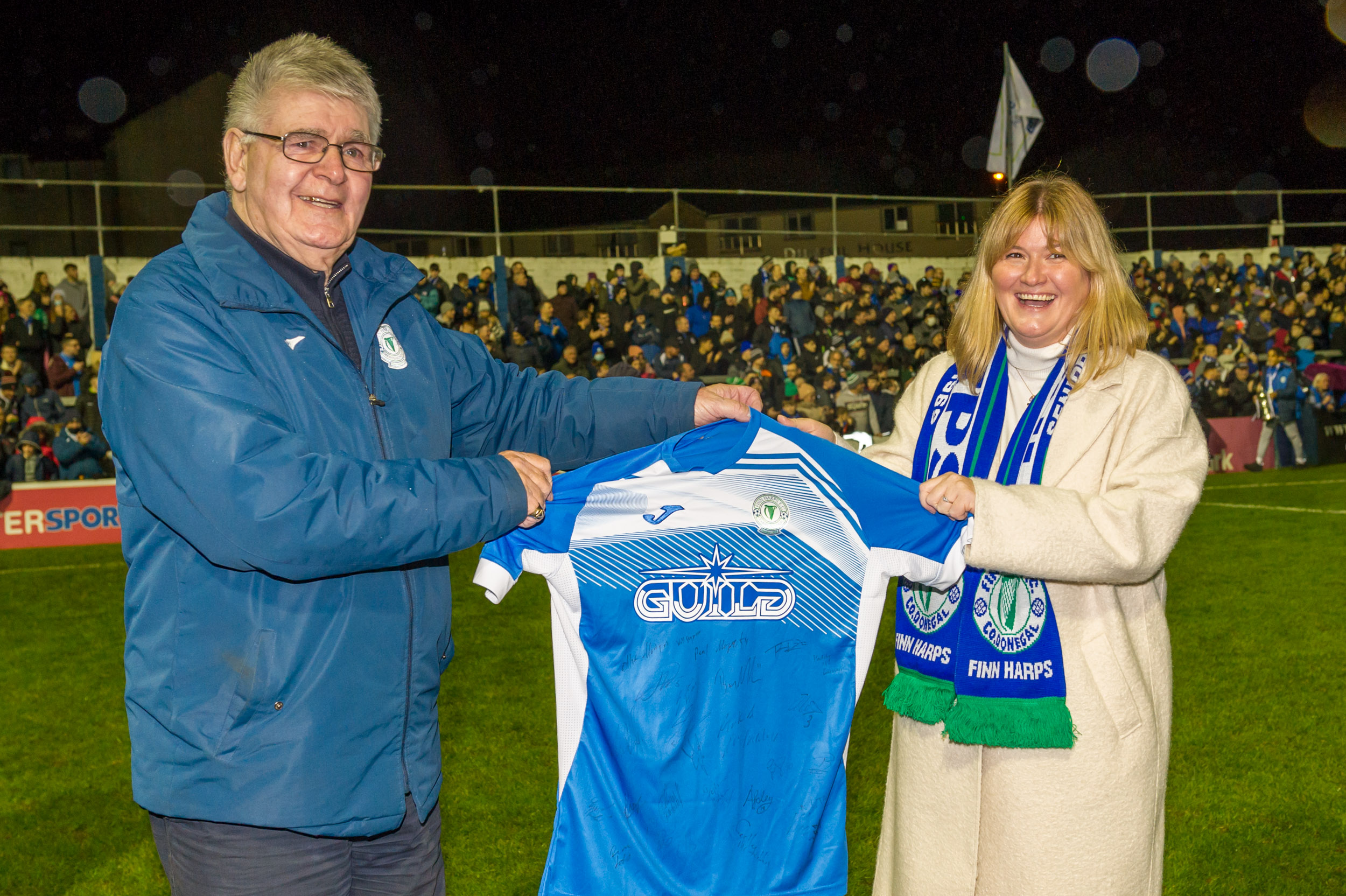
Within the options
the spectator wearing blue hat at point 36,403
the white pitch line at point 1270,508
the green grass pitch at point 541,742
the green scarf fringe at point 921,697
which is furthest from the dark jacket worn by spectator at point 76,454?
the white pitch line at point 1270,508

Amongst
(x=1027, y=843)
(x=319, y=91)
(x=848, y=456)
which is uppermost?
(x=319, y=91)

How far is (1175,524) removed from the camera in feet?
7.54

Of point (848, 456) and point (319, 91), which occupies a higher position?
point (319, 91)

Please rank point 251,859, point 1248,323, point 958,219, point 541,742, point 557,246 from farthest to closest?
point 958,219, point 1248,323, point 557,246, point 541,742, point 251,859

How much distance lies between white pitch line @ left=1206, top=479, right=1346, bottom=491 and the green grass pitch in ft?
17.5

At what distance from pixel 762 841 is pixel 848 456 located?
86 cm

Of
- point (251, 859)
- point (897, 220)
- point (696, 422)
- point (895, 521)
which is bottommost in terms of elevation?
point (251, 859)

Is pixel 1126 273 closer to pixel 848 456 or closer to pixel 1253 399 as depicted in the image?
pixel 848 456

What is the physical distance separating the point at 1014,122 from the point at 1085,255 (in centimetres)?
1683

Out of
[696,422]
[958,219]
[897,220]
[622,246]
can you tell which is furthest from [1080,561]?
[958,219]

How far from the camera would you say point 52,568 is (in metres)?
11.0

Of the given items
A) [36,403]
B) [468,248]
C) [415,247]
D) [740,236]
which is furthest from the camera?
[740,236]

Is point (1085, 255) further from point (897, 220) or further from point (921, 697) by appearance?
point (897, 220)

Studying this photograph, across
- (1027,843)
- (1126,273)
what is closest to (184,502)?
(1027,843)
